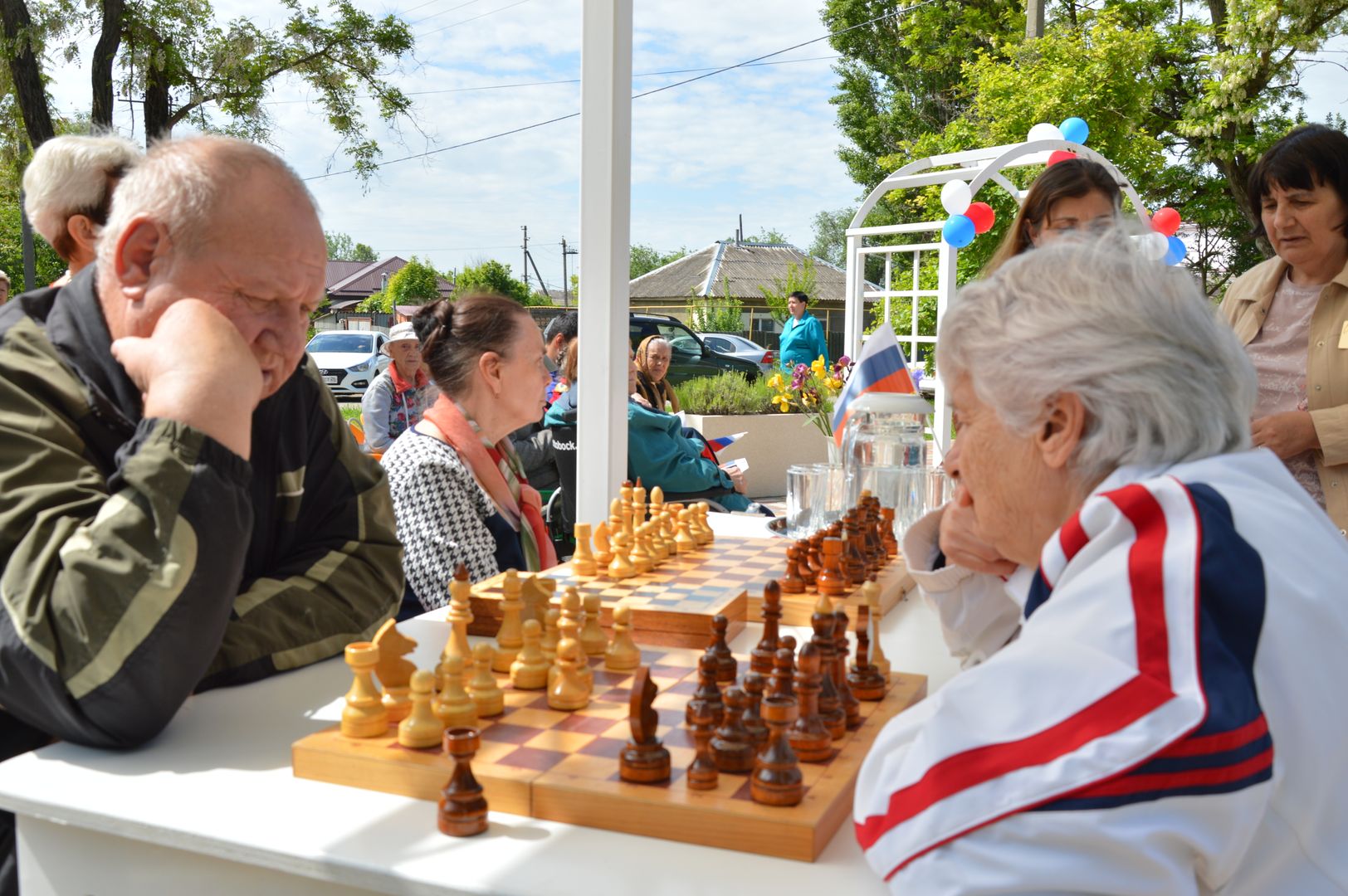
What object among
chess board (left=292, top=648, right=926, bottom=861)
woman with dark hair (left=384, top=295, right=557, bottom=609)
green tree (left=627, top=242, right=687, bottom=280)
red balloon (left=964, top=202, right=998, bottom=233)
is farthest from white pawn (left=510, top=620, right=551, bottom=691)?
green tree (left=627, top=242, right=687, bottom=280)

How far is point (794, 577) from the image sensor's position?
2.23 metres

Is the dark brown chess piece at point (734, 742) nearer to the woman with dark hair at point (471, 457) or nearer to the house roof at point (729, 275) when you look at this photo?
the woman with dark hair at point (471, 457)

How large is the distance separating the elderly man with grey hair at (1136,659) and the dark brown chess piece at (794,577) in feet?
3.38

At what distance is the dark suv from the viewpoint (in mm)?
15602

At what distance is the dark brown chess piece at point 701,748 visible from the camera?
1179 mm

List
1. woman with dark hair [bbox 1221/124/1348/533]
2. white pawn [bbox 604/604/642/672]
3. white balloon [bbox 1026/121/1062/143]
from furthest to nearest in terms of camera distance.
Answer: white balloon [bbox 1026/121/1062/143] < woman with dark hair [bbox 1221/124/1348/533] < white pawn [bbox 604/604/642/672]

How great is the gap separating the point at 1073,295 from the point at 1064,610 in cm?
37

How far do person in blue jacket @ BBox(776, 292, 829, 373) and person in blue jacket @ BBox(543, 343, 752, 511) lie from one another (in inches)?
252

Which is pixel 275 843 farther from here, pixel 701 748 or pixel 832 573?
pixel 832 573

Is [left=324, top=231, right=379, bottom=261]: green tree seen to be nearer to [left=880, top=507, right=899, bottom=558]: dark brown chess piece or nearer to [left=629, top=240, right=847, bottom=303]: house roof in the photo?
[left=629, top=240, right=847, bottom=303]: house roof

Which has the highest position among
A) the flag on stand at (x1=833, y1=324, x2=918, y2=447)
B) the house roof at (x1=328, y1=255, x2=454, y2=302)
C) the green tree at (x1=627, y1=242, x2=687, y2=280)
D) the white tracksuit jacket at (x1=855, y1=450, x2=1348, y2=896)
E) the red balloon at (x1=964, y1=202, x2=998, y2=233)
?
the green tree at (x1=627, y1=242, x2=687, y2=280)

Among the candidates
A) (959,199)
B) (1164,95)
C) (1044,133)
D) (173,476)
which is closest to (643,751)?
(173,476)

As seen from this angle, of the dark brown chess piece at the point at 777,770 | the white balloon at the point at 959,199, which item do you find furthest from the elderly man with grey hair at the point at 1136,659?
the white balloon at the point at 959,199

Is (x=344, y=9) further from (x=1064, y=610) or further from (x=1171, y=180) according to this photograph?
(x=1064, y=610)
